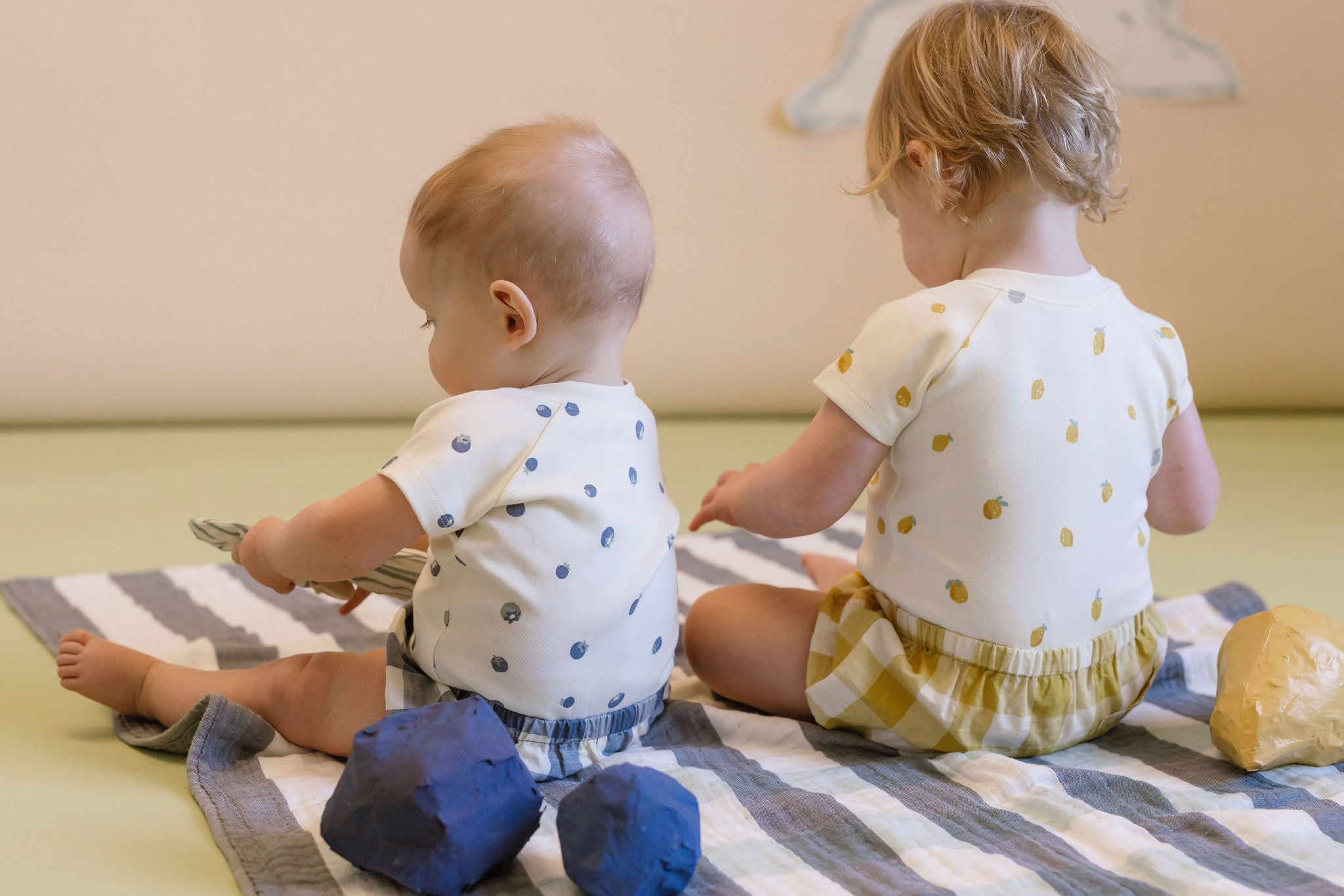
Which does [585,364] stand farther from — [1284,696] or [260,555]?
[1284,696]

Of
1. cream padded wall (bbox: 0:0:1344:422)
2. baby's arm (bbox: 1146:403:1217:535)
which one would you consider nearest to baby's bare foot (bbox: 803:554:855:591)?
baby's arm (bbox: 1146:403:1217:535)

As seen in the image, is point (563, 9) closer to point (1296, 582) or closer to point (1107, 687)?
point (1296, 582)

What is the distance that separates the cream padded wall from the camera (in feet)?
6.77

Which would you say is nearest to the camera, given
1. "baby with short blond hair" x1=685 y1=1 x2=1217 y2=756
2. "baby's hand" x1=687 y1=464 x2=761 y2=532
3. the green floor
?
the green floor

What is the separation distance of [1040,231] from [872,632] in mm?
332

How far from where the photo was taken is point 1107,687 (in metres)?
1.00

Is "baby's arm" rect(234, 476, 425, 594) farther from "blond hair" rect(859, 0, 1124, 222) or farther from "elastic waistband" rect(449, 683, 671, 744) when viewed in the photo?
"blond hair" rect(859, 0, 1124, 222)

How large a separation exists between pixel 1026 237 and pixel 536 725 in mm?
513

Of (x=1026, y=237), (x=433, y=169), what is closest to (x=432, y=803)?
(x=1026, y=237)

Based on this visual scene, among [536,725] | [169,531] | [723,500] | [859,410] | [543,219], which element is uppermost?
[543,219]

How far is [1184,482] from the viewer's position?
1.06 m

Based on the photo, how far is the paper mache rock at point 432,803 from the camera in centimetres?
73

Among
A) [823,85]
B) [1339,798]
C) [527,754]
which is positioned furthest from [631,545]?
[823,85]

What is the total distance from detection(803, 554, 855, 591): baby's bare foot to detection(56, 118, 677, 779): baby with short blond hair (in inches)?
15.0
